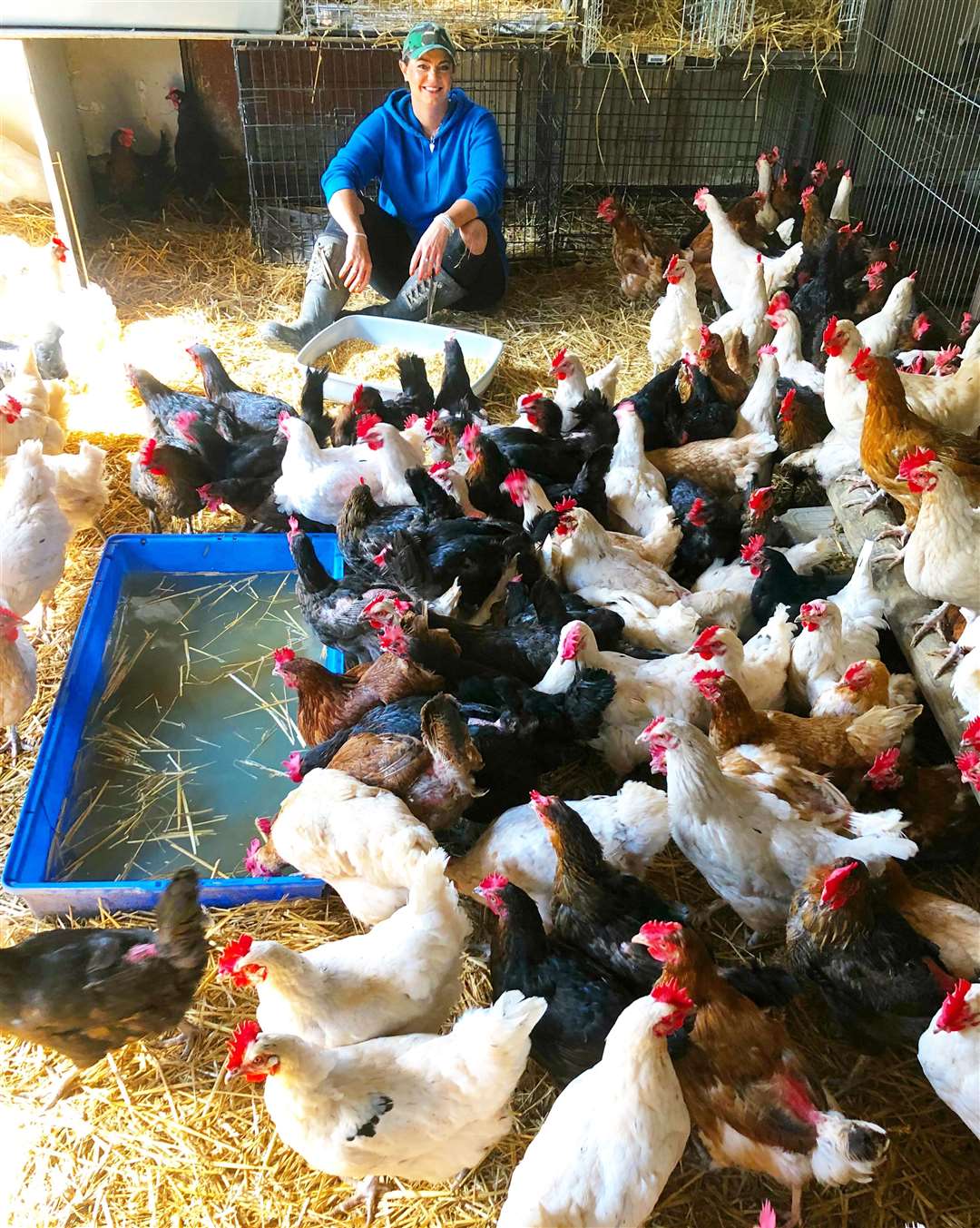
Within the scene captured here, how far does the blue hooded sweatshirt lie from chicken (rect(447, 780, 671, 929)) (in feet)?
12.3

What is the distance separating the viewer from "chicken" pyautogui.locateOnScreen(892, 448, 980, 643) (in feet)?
9.59

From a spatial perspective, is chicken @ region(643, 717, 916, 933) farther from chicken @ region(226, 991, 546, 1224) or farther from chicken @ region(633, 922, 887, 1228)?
chicken @ region(226, 991, 546, 1224)

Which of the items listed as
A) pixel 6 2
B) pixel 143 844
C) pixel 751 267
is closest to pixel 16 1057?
pixel 143 844

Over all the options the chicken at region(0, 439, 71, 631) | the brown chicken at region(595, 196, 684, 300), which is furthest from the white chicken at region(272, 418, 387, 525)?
the brown chicken at region(595, 196, 684, 300)

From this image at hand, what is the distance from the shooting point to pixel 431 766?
8.56 feet

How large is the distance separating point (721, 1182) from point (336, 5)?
5932 mm

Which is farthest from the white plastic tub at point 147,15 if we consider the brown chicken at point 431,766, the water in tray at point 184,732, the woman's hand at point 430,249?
the brown chicken at point 431,766

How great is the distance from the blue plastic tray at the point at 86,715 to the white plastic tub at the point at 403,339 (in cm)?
113

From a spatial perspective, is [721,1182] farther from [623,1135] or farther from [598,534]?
[598,534]

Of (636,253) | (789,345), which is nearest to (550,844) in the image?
(789,345)

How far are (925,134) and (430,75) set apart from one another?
306cm

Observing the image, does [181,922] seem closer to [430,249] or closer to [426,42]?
[430,249]

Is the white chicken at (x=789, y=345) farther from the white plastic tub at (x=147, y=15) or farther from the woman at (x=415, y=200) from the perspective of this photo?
the white plastic tub at (x=147, y=15)

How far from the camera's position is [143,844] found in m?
2.96
